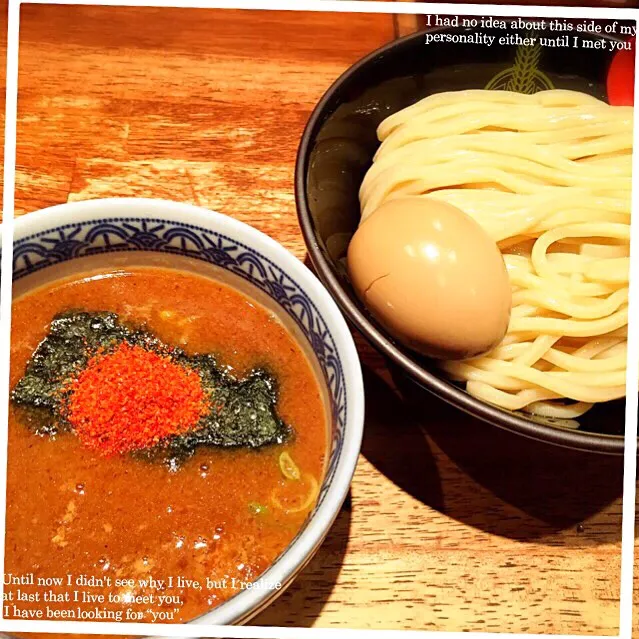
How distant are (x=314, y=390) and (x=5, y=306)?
367 mm

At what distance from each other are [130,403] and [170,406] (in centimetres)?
4

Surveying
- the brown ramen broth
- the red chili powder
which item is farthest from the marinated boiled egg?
the red chili powder

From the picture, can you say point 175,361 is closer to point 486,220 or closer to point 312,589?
point 312,589

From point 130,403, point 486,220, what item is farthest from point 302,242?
point 130,403

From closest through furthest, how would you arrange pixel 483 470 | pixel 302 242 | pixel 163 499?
pixel 163 499 → pixel 483 470 → pixel 302 242

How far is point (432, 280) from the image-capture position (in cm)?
77

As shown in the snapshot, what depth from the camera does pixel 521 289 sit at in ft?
2.91

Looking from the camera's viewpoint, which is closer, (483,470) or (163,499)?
(163,499)

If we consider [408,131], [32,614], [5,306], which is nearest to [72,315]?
[5,306]

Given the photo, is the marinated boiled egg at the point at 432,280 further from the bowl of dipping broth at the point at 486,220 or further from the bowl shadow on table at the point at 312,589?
the bowl shadow on table at the point at 312,589

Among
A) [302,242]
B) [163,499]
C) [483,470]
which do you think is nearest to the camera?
[163,499]

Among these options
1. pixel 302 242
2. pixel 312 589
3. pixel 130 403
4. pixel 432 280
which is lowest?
pixel 312 589

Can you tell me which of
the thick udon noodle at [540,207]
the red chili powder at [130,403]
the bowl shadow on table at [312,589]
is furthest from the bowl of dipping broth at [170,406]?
the thick udon noodle at [540,207]

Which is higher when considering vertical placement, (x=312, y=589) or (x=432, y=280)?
(x=432, y=280)
